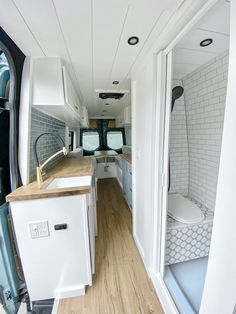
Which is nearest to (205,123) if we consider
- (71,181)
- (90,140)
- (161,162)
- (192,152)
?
(192,152)

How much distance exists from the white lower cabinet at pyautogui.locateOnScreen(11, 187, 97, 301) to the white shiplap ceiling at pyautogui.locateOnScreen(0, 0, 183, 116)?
119cm

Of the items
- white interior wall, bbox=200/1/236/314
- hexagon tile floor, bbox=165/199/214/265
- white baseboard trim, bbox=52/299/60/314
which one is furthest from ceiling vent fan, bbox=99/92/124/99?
white baseboard trim, bbox=52/299/60/314

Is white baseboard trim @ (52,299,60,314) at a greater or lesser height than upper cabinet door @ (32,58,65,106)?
lesser

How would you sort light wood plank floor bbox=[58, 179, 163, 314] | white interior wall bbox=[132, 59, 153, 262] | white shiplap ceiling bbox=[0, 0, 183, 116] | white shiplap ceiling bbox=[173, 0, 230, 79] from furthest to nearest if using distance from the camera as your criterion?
white interior wall bbox=[132, 59, 153, 262], light wood plank floor bbox=[58, 179, 163, 314], white shiplap ceiling bbox=[173, 0, 230, 79], white shiplap ceiling bbox=[0, 0, 183, 116]

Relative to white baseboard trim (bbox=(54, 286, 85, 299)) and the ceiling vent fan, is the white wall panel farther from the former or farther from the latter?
white baseboard trim (bbox=(54, 286, 85, 299))

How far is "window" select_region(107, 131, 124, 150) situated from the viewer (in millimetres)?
5281

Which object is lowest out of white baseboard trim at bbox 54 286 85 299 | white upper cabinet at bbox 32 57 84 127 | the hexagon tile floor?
white baseboard trim at bbox 54 286 85 299

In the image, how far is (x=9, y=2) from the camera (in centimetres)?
82

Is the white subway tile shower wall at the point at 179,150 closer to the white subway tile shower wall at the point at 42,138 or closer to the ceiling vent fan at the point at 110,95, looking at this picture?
the ceiling vent fan at the point at 110,95

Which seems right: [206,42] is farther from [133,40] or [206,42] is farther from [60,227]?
[60,227]

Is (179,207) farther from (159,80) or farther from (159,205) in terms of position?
(159,80)

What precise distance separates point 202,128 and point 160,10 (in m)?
1.45

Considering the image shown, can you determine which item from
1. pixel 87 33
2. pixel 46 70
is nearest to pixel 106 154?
pixel 46 70

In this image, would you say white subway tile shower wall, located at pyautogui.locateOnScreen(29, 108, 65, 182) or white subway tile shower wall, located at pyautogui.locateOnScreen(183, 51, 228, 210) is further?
white subway tile shower wall, located at pyautogui.locateOnScreen(183, 51, 228, 210)
